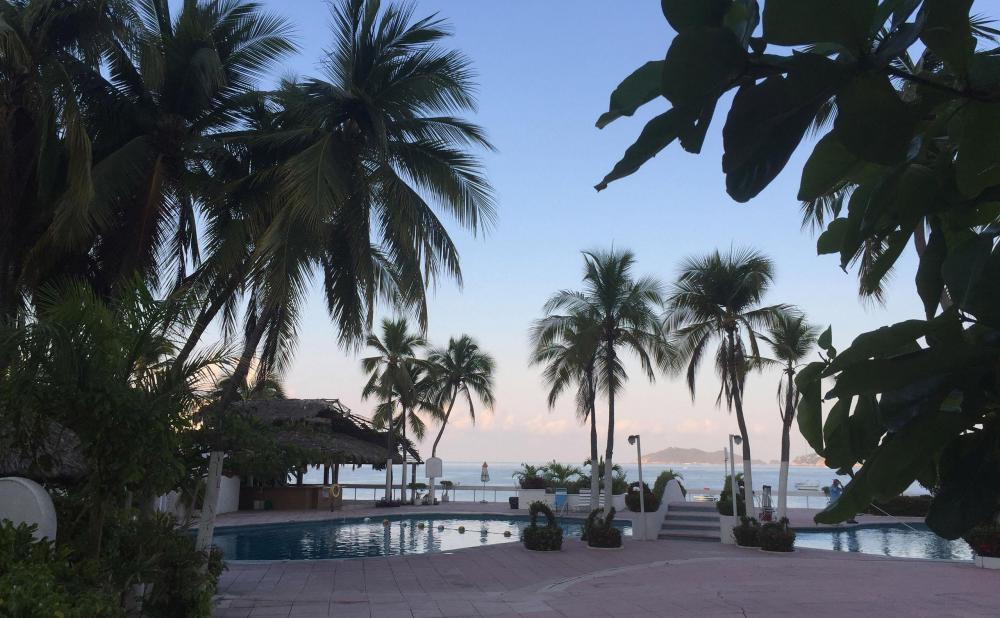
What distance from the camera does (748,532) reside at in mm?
16250

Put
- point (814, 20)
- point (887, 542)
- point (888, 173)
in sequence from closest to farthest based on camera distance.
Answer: point (814, 20)
point (888, 173)
point (887, 542)

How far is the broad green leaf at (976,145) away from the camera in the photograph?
2.51 ft

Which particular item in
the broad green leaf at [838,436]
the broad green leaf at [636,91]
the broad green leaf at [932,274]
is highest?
the broad green leaf at [636,91]

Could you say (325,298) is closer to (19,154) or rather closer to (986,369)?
(19,154)

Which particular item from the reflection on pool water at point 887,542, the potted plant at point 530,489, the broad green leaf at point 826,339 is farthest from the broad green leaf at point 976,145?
the potted plant at point 530,489

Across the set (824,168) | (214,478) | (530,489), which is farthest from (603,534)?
(824,168)

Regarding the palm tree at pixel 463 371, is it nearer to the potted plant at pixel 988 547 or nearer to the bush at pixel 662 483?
the bush at pixel 662 483

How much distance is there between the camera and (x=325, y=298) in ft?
42.3

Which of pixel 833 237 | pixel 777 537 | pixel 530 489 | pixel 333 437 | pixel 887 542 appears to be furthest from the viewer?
pixel 530 489

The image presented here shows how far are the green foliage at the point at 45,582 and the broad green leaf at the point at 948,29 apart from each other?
581 centimetres

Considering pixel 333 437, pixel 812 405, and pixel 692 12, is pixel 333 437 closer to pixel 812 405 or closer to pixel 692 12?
pixel 812 405

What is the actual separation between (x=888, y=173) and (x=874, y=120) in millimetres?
214

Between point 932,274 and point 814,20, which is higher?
point 814,20

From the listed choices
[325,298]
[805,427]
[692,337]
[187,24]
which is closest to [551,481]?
[692,337]
